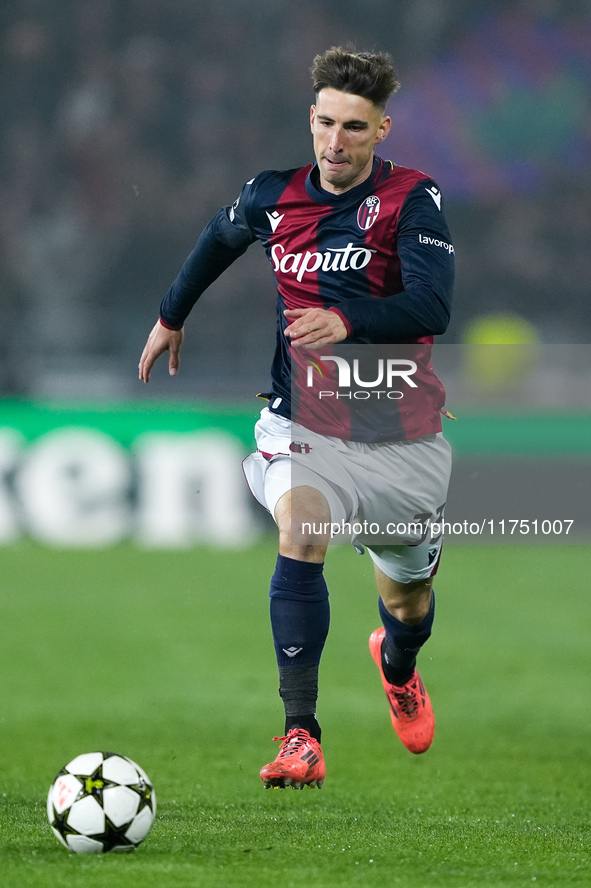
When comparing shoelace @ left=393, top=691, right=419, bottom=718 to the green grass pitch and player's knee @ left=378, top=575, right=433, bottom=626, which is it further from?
player's knee @ left=378, top=575, right=433, bottom=626

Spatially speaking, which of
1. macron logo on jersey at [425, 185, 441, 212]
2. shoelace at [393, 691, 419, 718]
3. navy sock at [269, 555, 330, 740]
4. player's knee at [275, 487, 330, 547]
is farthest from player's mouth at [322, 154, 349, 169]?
shoelace at [393, 691, 419, 718]

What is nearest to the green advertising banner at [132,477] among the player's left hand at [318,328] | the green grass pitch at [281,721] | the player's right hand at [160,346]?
the green grass pitch at [281,721]

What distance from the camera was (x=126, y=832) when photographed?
11.0 ft

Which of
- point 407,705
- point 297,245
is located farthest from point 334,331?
point 407,705

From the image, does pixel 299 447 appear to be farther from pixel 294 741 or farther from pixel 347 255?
pixel 294 741

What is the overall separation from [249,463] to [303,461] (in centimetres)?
30

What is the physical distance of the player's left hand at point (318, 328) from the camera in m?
3.80

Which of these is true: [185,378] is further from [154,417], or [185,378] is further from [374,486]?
[374,486]

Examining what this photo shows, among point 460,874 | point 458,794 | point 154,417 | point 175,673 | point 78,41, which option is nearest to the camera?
point 460,874

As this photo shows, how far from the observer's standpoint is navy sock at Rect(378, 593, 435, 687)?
16.7ft

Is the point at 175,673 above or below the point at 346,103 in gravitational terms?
below

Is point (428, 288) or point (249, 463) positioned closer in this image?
point (428, 288)

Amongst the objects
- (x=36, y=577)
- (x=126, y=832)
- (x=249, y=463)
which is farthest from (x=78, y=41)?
(x=126, y=832)

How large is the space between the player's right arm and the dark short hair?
51 cm
